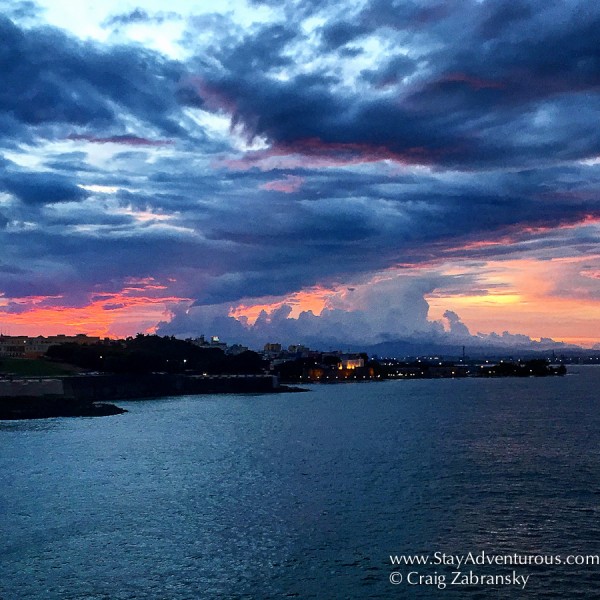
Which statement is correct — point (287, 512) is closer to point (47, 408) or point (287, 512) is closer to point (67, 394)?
point (47, 408)

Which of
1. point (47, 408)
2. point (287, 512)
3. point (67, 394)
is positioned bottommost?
point (287, 512)

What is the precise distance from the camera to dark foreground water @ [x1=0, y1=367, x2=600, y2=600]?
31703 millimetres

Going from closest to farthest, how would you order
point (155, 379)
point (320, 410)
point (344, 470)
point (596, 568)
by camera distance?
1. point (596, 568)
2. point (344, 470)
3. point (320, 410)
4. point (155, 379)

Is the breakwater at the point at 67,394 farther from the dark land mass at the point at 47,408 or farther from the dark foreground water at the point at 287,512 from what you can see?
the dark foreground water at the point at 287,512

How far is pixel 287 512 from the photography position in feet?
147

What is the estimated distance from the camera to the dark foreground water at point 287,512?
31.7 meters

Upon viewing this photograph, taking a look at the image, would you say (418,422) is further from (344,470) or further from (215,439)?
(344,470)

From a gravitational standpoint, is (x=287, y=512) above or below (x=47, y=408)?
below

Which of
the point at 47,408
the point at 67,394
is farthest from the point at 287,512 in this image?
the point at 67,394

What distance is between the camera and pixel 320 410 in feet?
454

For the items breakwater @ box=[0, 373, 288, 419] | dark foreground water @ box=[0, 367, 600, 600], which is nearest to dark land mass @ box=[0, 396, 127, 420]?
breakwater @ box=[0, 373, 288, 419]

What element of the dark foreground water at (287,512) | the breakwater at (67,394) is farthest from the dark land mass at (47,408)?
the dark foreground water at (287,512)

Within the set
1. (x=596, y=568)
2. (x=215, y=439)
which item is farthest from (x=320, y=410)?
(x=596, y=568)

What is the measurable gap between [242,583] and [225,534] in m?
8.31
